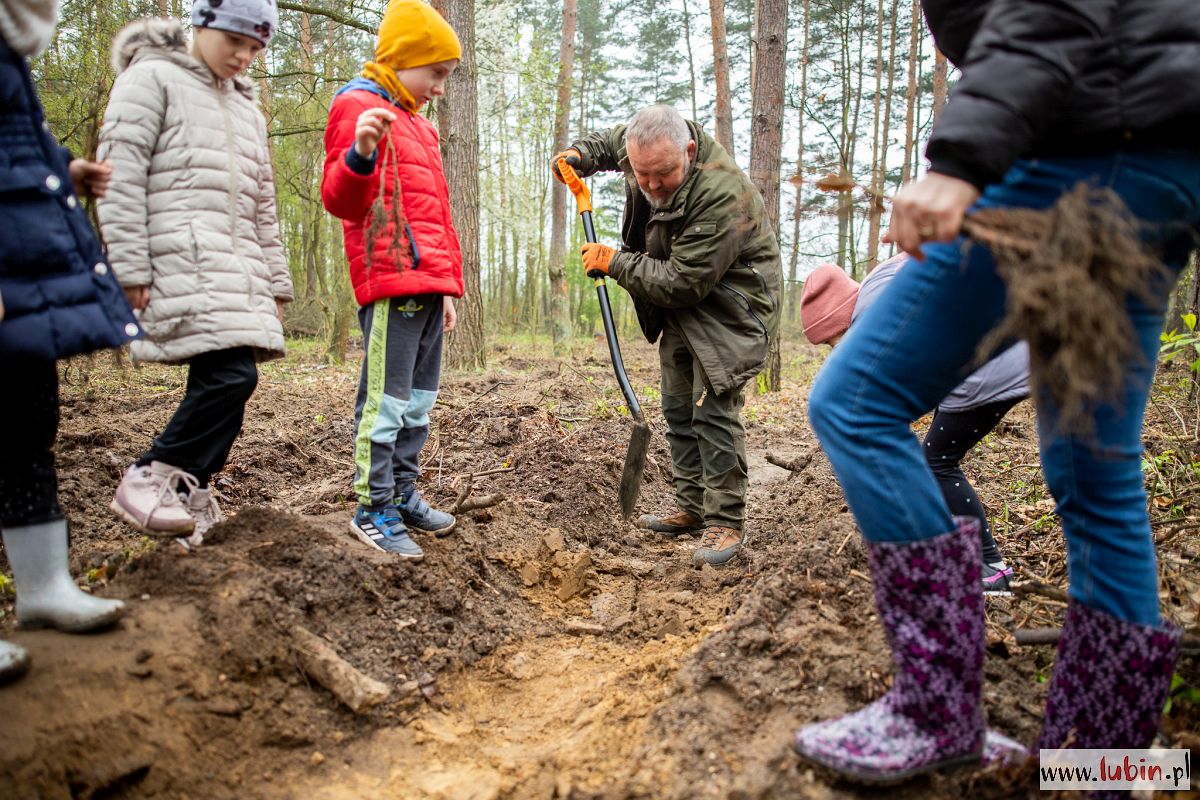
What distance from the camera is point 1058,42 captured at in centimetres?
140

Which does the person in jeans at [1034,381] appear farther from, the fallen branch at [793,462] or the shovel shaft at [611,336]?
the fallen branch at [793,462]

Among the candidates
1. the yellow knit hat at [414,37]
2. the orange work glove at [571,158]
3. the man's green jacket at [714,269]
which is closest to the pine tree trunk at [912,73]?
the orange work glove at [571,158]

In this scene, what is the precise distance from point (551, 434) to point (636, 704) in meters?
3.40

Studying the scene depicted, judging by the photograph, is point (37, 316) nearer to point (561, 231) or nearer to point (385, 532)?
point (385, 532)

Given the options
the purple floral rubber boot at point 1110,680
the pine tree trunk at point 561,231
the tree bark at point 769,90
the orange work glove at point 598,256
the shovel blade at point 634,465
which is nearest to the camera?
the purple floral rubber boot at point 1110,680

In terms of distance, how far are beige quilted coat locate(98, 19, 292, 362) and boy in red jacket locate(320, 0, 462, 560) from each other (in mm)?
386

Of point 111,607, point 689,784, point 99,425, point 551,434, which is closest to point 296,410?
point 99,425

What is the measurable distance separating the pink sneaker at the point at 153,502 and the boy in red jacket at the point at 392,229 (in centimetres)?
65

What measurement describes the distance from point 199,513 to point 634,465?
7.25ft

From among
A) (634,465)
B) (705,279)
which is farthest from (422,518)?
(705,279)

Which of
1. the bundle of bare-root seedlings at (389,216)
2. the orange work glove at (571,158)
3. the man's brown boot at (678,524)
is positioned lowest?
the man's brown boot at (678,524)

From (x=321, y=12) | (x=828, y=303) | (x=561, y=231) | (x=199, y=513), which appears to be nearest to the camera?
(x=199, y=513)

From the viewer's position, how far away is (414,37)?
2.94 m

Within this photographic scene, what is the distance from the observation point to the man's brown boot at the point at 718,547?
3832mm
